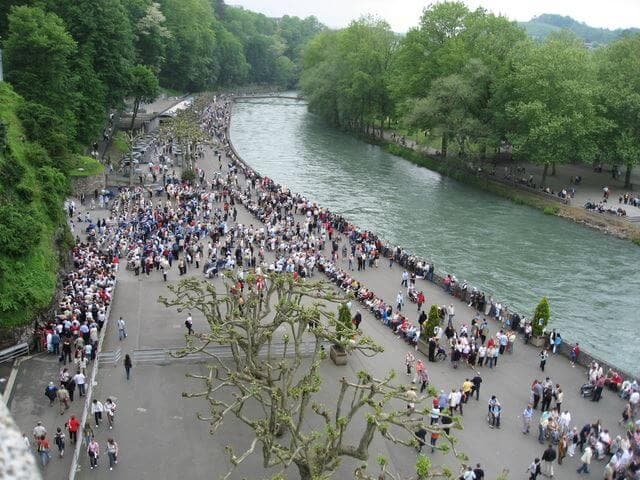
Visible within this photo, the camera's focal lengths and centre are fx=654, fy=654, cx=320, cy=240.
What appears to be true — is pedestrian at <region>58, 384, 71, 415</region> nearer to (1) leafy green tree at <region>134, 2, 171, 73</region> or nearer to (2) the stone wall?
(2) the stone wall

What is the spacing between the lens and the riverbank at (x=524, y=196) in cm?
4597

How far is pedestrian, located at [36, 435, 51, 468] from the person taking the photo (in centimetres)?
1744

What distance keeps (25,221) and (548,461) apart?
2043cm

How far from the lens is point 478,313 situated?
29562 mm

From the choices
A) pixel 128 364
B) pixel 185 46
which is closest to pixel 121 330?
pixel 128 364

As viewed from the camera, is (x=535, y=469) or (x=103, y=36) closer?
(x=535, y=469)

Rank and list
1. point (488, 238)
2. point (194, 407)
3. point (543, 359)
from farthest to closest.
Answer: point (488, 238) < point (543, 359) < point (194, 407)

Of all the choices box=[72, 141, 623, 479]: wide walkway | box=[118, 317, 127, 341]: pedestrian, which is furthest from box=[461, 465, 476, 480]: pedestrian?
box=[118, 317, 127, 341]: pedestrian

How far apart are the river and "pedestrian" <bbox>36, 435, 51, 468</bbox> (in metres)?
22.7

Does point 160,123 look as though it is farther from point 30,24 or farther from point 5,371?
point 5,371

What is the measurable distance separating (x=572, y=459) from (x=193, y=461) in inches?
435

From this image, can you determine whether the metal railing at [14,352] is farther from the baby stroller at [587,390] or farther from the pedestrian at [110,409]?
the baby stroller at [587,390]

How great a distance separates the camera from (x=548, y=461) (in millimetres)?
18359

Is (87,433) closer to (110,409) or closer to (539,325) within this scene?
(110,409)
